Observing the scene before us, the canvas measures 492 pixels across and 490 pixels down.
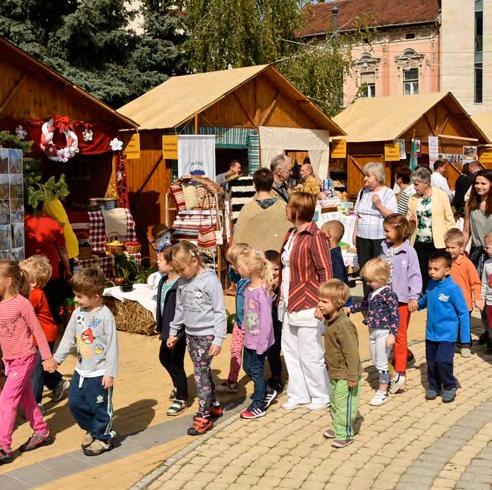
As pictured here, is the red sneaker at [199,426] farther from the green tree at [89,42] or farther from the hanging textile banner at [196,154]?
the green tree at [89,42]

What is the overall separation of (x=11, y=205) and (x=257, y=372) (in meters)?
3.68

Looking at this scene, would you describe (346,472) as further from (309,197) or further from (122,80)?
(122,80)

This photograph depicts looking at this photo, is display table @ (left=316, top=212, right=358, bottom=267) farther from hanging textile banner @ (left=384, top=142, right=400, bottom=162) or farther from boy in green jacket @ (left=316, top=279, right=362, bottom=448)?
boy in green jacket @ (left=316, top=279, right=362, bottom=448)

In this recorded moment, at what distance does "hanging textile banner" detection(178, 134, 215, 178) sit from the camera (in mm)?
13055

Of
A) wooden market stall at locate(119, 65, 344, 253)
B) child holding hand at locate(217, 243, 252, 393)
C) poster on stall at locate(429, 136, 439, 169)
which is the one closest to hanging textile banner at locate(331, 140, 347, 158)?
wooden market stall at locate(119, 65, 344, 253)

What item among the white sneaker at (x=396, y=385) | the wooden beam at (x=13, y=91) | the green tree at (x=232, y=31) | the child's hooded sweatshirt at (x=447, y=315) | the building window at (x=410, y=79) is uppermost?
the building window at (x=410, y=79)

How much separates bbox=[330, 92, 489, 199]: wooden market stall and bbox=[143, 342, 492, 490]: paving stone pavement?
1281 centimetres

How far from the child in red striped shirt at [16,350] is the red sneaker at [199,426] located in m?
1.13

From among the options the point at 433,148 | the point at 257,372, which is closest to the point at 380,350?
the point at 257,372

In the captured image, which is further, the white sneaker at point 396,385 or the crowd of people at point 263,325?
the white sneaker at point 396,385

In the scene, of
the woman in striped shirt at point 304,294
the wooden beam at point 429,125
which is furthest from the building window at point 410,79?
the woman in striped shirt at point 304,294

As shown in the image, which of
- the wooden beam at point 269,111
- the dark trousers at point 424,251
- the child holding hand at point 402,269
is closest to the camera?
the child holding hand at point 402,269

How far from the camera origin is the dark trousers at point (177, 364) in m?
6.50

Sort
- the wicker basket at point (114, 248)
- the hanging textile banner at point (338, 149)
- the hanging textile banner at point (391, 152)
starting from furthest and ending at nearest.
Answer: the hanging textile banner at point (391, 152) → the hanging textile banner at point (338, 149) → the wicker basket at point (114, 248)
